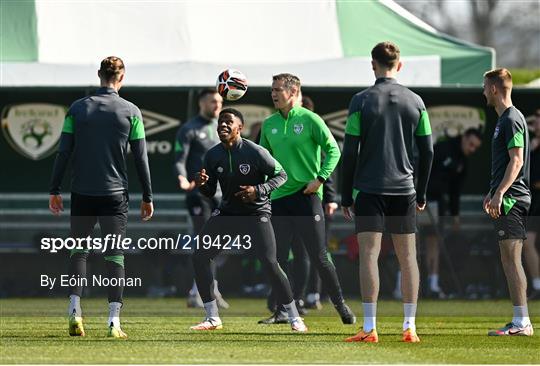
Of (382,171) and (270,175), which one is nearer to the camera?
(382,171)

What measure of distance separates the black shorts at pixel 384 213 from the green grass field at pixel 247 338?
2.75ft

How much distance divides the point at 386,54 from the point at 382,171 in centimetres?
84

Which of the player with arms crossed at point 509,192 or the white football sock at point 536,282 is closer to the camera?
the player with arms crossed at point 509,192

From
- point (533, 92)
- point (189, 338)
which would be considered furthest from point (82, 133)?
point (533, 92)

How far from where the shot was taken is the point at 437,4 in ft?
168

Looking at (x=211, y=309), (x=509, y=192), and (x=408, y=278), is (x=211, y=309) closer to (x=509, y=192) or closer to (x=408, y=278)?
(x=408, y=278)

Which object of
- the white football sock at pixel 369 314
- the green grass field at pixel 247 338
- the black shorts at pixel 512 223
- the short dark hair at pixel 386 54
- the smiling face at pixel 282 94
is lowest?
the green grass field at pixel 247 338

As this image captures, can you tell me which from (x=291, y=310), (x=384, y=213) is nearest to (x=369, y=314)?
(x=384, y=213)

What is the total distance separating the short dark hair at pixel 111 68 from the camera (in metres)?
10.5

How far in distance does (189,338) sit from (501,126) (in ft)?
9.58

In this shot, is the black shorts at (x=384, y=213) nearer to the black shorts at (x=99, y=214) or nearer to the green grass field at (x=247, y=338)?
the green grass field at (x=247, y=338)

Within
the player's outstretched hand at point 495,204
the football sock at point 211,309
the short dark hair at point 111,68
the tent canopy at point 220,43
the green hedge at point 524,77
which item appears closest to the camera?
the short dark hair at point 111,68

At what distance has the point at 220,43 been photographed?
57.6 ft

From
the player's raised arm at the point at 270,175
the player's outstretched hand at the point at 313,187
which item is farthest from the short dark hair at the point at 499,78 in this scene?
the player's raised arm at the point at 270,175
